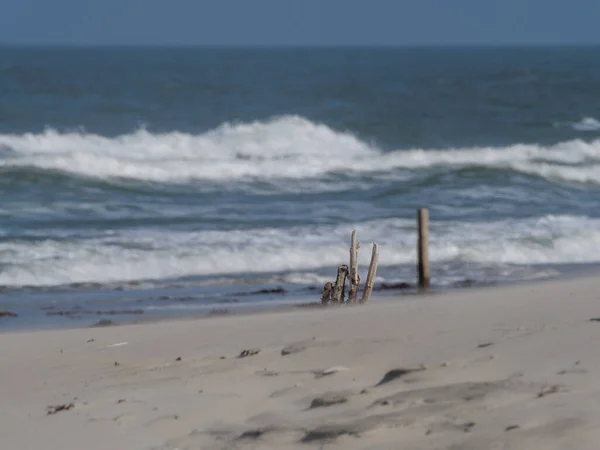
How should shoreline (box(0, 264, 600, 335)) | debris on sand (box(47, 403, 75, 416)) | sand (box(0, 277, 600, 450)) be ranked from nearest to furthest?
sand (box(0, 277, 600, 450)), debris on sand (box(47, 403, 75, 416)), shoreline (box(0, 264, 600, 335))

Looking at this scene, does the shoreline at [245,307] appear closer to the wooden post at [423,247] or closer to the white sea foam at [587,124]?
the wooden post at [423,247]

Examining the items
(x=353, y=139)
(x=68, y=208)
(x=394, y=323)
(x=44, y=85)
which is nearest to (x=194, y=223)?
(x=68, y=208)

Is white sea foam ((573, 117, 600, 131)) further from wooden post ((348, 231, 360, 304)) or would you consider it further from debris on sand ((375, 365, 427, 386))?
debris on sand ((375, 365, 427, 386))

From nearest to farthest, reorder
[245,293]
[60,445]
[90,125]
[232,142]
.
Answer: [60,445], [245,293], [232,142], [90,125]

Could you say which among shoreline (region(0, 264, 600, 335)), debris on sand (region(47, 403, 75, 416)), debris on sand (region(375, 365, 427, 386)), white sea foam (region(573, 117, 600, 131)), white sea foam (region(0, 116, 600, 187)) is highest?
white sea foam (region(573, 117, 600, 131))

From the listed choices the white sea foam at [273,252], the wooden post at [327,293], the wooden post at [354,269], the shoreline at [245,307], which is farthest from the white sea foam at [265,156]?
the wooden post at [354,269]

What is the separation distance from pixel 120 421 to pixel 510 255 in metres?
8.50

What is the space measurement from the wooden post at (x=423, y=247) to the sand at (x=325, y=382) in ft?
6.81

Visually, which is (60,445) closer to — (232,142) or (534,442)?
(534,442)

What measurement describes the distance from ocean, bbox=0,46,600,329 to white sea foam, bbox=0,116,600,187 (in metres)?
0.08

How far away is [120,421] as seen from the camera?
19.6ft

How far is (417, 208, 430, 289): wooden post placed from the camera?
433 inches

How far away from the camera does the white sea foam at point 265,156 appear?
881 inches

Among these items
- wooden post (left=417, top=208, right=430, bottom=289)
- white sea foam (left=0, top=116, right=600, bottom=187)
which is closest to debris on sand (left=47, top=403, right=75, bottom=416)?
wooden post (left=417, top=208, right=430, bottom=289)
